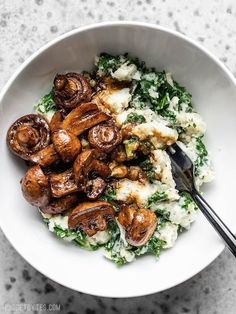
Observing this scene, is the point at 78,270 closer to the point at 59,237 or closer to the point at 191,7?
the point at 59,237

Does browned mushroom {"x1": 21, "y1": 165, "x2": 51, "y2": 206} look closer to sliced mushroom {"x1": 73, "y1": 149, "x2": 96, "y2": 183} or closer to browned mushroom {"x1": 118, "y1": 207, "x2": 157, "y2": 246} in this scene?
sliced mushroom {"x1": 73, "y1": 149, "x2": 96, "y2": 183}

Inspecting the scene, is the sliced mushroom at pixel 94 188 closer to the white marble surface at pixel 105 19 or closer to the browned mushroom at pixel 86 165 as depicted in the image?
the browned mushroom at pixel 86 165

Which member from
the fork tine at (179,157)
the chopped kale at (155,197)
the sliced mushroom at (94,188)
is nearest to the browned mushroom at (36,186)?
the sliced mushroom at (94,188)

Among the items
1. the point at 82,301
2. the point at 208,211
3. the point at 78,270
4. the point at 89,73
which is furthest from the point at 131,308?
the point at 89,73

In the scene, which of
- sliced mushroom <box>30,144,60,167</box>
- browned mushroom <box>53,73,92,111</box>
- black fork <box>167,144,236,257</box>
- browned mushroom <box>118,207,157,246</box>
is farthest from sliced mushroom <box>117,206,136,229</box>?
browned mushroom <box>53,73,92,111</box>

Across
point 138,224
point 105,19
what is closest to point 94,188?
point 138,224

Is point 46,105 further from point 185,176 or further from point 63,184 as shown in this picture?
point 185,176
